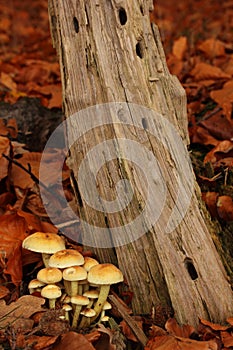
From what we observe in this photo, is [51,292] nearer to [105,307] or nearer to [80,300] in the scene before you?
[80,300]

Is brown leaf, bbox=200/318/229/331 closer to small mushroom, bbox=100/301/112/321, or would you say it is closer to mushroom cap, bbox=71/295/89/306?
small mushroom, bbox=100/301/112/321

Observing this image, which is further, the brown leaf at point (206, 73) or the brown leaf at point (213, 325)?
the brown leaf at point (206, 73)

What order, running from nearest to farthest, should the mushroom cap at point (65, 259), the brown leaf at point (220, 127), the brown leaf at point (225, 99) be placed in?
the mushroom cap at point (65, 259), the brown leaf at point (220, 127), the brown leaf at point (225, 99)

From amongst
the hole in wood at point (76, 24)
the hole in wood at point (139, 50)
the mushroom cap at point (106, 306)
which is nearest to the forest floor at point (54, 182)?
the mushroom cap at point (106, 306)

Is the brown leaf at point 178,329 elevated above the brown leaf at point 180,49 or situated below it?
below

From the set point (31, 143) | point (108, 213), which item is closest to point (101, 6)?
point (108, 213)

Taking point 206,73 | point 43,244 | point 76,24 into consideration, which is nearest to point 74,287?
point 43,244

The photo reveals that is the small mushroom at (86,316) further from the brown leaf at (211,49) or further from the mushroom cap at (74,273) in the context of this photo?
the brown leaf at (211,49)
